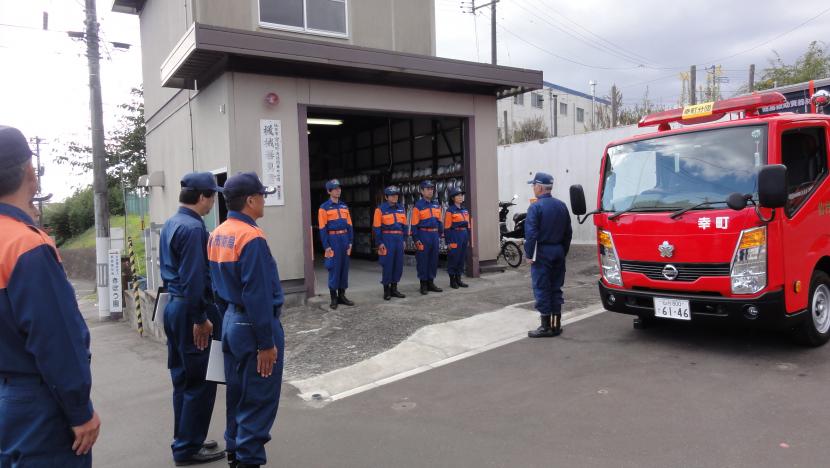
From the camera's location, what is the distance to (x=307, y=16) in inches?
424

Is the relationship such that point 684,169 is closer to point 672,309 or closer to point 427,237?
point 672,309

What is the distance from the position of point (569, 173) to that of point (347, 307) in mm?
10615

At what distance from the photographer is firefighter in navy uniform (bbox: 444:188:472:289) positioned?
1087 cm

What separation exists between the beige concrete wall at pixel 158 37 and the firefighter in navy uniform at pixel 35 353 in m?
9.72

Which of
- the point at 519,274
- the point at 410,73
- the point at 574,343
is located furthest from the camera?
the point at 519,274

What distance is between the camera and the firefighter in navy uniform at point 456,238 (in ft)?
35.7

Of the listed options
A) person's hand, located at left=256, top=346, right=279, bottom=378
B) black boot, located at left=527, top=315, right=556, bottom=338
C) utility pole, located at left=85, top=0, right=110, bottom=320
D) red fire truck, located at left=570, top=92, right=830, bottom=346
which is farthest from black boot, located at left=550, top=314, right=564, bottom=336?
utility pole, located at left=85, top=0, right=110, bottom=320

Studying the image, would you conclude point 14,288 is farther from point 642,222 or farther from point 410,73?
point 410,73

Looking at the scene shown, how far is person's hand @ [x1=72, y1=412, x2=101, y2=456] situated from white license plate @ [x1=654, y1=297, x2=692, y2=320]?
17.8ft

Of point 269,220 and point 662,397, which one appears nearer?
point 662,397

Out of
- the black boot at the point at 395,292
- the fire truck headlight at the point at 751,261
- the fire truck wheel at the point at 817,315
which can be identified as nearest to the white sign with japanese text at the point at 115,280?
the black boot at the point at 395,292

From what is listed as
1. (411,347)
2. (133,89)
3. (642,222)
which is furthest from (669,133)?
(133,89)

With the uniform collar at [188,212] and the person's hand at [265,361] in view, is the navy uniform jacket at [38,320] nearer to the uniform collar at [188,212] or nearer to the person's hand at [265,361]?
the person's hand at [265,361]

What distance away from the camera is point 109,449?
475cm
